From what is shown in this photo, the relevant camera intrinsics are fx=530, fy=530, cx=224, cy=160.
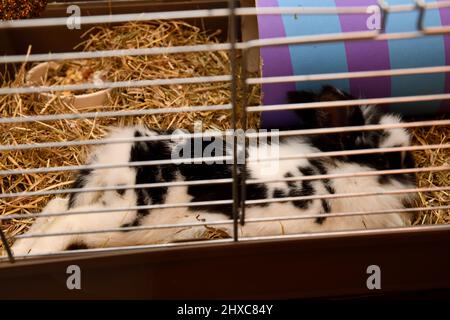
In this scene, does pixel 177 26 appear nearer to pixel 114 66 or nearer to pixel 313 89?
pixel 114 66

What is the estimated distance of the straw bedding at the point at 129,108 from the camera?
1.49 m

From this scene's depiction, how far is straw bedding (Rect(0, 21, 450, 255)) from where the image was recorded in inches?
58.6

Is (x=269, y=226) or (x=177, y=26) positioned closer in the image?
(x=269, y=226)

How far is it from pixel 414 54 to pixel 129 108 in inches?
35.3

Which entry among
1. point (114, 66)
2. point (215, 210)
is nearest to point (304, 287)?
point (215, 210)

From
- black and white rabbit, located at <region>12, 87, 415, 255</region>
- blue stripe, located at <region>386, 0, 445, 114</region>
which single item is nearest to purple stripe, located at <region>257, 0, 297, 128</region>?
black and white rabbit, located at <region>12, 87, 415, 255</region>

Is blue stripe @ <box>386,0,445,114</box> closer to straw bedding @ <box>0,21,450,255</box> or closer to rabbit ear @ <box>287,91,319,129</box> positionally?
straw bedding @ <box>0,21,450,255</box>

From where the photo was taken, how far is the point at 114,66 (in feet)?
6.15

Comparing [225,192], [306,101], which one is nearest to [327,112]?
[306,101]

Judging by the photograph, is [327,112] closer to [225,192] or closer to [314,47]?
[314,47]

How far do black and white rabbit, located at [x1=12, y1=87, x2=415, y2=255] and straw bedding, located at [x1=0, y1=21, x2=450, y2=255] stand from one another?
100 mm

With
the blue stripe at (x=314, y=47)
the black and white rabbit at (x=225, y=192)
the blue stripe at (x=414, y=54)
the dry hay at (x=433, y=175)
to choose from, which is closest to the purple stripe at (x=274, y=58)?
the blue stripe at (x=314, y=47)

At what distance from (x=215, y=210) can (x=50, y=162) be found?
1.87 feet

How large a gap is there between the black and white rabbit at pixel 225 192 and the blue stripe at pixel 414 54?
0.19 meters
